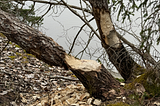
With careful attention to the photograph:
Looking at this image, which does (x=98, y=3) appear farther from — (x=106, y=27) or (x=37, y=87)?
(x=37, y=87)

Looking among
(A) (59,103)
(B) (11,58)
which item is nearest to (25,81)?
(B) (11,58)

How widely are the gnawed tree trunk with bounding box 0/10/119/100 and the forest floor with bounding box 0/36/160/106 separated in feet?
0.84

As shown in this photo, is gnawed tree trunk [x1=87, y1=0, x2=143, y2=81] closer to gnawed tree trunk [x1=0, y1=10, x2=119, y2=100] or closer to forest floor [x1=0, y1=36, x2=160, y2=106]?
gnawed tree trunk [x1=0, y1=10, x2=119, y2=100]

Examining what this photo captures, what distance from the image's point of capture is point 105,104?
101 inches

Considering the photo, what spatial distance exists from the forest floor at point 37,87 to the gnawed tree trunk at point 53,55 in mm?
255

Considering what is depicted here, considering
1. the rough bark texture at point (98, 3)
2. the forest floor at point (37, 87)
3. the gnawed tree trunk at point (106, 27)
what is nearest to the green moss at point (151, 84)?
the forest floor at point (37, 87)

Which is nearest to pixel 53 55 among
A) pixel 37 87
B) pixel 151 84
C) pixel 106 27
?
pixel 106 27

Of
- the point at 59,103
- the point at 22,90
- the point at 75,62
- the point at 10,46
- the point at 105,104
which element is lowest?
the point at 105,104

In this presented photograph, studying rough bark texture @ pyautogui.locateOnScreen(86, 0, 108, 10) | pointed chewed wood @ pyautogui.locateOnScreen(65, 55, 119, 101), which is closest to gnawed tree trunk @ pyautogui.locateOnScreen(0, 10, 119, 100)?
pointed chewed wood @ pyautogui.locateOnScreen(65, 55, 119, 101)

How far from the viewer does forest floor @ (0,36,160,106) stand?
2.70 m

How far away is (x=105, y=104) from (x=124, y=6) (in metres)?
2.56

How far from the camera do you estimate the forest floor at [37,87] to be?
270 centimetres

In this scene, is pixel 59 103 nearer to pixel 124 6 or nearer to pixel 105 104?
pixel 105 104

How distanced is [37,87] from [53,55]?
7.04 feet
